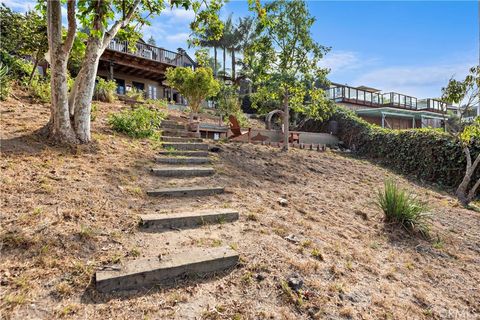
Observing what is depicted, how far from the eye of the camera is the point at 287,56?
9.20 meters

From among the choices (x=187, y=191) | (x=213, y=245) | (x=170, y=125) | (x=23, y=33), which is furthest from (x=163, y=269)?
(x=23, y=33)

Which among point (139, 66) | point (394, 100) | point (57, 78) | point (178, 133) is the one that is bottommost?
point (178, 133)

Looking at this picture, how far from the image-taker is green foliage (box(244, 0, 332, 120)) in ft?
28.9

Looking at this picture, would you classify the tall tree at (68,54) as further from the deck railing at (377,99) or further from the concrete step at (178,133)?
the deck railing at (377,99)

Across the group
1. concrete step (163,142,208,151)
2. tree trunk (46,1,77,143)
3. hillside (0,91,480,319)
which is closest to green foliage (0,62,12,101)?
hillside (0,91,480,319)

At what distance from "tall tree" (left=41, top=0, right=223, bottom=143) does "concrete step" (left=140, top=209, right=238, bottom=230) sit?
260 centimetres

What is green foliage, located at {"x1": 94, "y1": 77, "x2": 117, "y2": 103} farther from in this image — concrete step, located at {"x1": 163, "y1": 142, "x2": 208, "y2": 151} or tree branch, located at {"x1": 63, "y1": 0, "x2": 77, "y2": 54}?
tree branch, located at {"x1": 63, "y1": 0, "x2": 77, "y2": 54}

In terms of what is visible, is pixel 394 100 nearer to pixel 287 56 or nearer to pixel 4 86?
pixel 287 56

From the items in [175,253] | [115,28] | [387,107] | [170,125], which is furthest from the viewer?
[387,107]

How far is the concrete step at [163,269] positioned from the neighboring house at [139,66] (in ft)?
55.3

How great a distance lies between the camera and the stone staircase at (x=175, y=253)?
7.03 feet

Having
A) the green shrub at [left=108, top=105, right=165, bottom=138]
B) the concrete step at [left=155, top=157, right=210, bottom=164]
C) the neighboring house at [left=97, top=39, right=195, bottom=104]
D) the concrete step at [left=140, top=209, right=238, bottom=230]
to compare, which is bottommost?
the concrete step at [left=140, top=209, right=238, bottom=230]

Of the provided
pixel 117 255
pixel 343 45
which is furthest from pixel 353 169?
pixel 117 255

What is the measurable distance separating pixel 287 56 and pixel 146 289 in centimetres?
862
